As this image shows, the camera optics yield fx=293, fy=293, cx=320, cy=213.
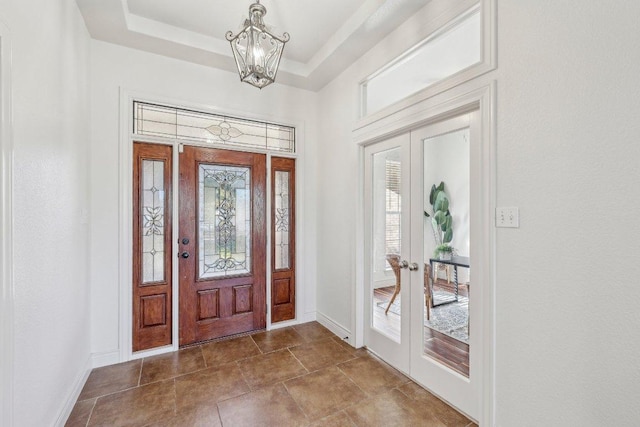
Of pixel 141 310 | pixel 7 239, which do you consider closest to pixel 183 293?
pixel 141 310

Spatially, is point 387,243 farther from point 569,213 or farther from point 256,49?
point 256,49

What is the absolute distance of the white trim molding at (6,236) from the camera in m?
1.25

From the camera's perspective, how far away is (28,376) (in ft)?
4.90

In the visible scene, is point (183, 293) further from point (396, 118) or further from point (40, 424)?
point (396, 118)

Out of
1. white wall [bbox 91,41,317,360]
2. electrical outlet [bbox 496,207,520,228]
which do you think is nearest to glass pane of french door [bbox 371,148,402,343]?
electrical outlet [bbox 496,207,520,228]

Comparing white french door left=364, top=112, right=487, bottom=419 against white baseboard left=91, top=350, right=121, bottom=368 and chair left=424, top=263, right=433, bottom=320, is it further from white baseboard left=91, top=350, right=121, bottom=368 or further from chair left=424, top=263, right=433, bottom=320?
white baseboard left=91, top=350, right=121, bottom=368

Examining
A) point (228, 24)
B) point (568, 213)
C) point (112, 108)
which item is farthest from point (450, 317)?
point (112, 108)

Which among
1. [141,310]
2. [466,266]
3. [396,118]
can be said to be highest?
[396,118]

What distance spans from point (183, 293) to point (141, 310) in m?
0.40

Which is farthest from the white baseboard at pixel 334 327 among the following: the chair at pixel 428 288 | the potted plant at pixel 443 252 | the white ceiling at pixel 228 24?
the white ceiling at pixel 228 24

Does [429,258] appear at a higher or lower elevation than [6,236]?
lower

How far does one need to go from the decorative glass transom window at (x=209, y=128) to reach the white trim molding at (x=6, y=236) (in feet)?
5.48

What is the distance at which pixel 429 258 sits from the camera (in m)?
2.38

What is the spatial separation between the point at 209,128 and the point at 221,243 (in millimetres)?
1291
